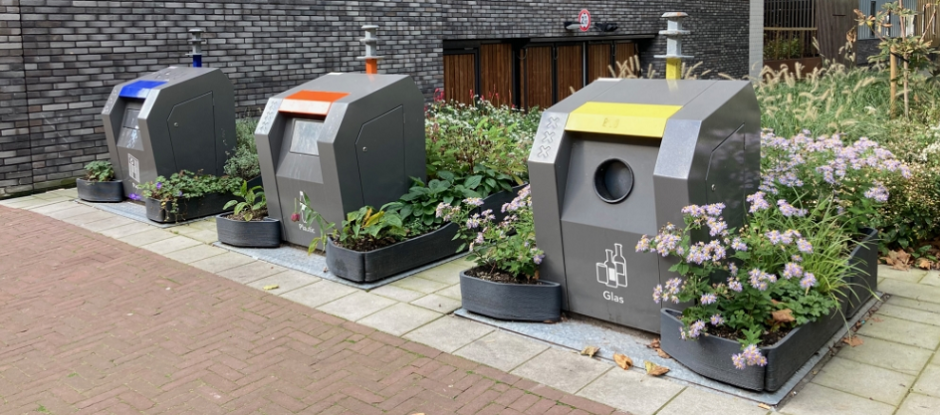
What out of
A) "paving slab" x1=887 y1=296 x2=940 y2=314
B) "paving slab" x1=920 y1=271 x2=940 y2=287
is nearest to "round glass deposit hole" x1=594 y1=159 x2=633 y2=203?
"paving slab" x1=887 y1=296 x2=940 y2=314

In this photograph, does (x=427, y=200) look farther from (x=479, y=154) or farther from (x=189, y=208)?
(x=189, y=208)

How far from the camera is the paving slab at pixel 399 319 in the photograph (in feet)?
16.9

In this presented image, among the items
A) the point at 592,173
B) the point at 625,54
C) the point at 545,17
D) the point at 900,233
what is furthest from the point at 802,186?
the point at 625,54

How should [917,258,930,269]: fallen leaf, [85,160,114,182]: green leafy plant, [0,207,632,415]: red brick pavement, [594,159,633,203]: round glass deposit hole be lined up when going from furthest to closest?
[85,160,114,182]: green leafy plant
[917,258,930,269]: fallen leaf
[594,159,633,203]: round glass deposit hole
[0,207,632,415]: red brick pavement

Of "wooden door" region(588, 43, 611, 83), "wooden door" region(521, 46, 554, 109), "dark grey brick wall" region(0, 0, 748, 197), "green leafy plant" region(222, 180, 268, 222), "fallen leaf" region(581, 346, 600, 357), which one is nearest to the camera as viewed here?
"fallen leaf" region(581, 346, 600, 357)

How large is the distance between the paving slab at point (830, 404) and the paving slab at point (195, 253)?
4742mm

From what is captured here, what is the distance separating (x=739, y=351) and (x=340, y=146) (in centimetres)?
338

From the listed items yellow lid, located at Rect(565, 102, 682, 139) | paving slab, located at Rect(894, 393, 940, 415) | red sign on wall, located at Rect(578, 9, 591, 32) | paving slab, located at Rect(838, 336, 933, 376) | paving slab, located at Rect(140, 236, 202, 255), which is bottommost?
paving slab, located at Rect(894, 393, 940, 415)

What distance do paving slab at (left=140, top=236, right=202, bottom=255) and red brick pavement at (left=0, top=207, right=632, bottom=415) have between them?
556 mm

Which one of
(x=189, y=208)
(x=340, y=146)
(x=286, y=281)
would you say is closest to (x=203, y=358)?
(x=286, y=281)

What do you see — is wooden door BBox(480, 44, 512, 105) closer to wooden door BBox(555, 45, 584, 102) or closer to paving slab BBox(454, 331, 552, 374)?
wooden door BBox(555, 45, 584, 102)

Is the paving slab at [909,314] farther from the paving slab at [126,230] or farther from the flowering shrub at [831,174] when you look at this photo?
the paving slab at [126,230]

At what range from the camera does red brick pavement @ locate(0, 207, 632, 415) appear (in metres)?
4.13

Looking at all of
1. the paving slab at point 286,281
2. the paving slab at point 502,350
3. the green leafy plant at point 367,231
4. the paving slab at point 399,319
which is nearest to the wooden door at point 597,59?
the green leafy plant at point 367,231
